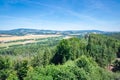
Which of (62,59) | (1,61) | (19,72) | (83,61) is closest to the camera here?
(83,61)

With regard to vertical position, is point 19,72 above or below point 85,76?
below

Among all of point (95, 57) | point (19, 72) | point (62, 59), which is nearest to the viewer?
point (19, 72)

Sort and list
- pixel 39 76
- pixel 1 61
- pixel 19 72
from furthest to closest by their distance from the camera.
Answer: pixel 1 61, pixel 19 72, pixel 39 76

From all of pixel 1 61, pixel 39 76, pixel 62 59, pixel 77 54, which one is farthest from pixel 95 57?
pixel 39 76

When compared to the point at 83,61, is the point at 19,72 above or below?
below

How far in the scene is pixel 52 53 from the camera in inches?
2704

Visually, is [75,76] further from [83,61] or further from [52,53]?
[52,53]

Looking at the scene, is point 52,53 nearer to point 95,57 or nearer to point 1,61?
point 95,57

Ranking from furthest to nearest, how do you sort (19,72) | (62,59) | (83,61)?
(62,59)
(19,72)
(83,61)

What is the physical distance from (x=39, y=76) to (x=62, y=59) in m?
27.0

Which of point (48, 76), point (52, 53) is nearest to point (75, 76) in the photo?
point (48, 76)

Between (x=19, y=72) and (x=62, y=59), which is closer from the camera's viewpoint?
(x=19, y=72)

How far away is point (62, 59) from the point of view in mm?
60656

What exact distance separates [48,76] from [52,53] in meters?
34.4
